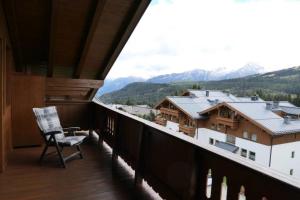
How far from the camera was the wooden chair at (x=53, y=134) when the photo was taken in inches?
147

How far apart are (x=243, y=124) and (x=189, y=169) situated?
0.79 meters

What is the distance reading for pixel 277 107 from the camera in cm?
212

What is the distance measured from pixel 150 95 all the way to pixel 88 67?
2.99 m

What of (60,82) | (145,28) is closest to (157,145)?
(145,28)

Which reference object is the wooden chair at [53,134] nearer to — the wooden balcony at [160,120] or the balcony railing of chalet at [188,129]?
the wooden balcony at [160,120]

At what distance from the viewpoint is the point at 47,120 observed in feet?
13.9

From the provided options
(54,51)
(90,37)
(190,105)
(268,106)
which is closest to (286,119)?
(268,106)

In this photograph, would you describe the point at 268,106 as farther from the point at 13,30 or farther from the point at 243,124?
the point at 13,30

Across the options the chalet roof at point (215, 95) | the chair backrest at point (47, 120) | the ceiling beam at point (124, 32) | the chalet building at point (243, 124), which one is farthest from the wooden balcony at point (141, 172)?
the ceiling beam at point (124, 32)

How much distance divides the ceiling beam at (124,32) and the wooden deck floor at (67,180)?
2368mm

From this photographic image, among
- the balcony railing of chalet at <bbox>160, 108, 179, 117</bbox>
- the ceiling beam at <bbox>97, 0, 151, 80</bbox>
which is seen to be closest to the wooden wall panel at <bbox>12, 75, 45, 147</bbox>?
the ceiling beam at <bbox>97, 0, 151, 80</bbox>

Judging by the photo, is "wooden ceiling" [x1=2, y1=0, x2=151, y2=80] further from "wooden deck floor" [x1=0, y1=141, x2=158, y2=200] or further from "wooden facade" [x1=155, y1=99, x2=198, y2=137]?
"wooden deck floor" [x1=0, y1=141, x2=158, y2=200]

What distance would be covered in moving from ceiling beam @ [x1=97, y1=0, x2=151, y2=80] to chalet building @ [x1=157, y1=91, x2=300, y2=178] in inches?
75.4

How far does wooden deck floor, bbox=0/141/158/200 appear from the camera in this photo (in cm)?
278
